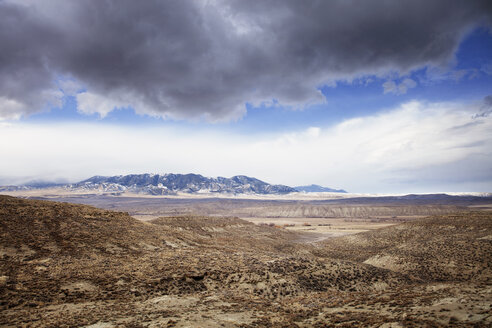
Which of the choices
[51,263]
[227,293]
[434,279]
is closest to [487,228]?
[434,279]

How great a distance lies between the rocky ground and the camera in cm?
1130

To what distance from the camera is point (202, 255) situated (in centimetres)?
2402

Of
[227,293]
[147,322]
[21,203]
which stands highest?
[21,203]

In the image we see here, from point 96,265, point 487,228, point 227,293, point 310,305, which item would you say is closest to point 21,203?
point 96,265

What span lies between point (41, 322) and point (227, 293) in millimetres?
9486

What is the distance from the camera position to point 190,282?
17781 mm

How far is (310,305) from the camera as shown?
14.6 meters

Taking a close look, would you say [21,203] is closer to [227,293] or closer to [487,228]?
[227,293]

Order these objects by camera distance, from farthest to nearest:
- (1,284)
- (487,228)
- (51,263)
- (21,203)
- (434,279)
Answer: (487,228) < (21,203) < (434,279) < (51,263) < (1,284)

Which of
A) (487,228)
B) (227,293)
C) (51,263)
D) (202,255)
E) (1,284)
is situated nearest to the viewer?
(1,284)

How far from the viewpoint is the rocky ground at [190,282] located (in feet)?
37.1

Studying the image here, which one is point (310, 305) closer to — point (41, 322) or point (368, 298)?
point (368, 298)

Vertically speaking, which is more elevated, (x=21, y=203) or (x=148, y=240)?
(x=21, y=203)

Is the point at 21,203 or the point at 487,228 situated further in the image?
the point at 487,228
